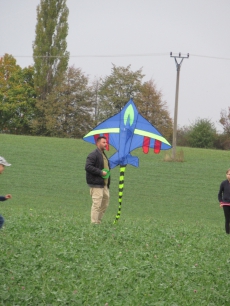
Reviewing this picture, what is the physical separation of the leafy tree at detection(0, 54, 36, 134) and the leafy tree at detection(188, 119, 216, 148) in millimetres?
17106

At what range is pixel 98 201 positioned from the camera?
12906 millimetres

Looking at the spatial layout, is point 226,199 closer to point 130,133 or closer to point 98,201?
point 130,133

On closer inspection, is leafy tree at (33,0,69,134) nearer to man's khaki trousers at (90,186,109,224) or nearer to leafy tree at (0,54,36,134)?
leafy tree at (0,54,36,134)

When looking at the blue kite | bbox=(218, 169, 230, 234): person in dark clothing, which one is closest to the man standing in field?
the blue kite

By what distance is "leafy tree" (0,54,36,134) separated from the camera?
64.7 meters

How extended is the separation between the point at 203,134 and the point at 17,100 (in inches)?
778

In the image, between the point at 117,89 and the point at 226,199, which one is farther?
the point at 117,89

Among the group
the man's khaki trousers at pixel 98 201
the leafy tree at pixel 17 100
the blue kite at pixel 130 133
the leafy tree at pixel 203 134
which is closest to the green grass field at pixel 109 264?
the man's khaki trousers at pixel 98 201

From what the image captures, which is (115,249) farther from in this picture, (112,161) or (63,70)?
(63,70)

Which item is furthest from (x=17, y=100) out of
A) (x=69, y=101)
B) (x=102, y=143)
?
(x=102, y=143)

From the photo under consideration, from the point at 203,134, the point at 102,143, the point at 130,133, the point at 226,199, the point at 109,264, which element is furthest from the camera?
the point at 203,134

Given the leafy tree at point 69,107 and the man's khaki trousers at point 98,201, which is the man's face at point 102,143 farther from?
the leafy tree at point 69,107

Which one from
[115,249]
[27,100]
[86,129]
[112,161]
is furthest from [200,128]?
[115,249]

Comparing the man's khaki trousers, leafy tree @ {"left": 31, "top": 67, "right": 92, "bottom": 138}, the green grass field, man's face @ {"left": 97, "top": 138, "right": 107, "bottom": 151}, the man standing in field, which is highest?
leafy tree @ {"left": 31, "top": 67, "right": 92, "bottom": 138}
